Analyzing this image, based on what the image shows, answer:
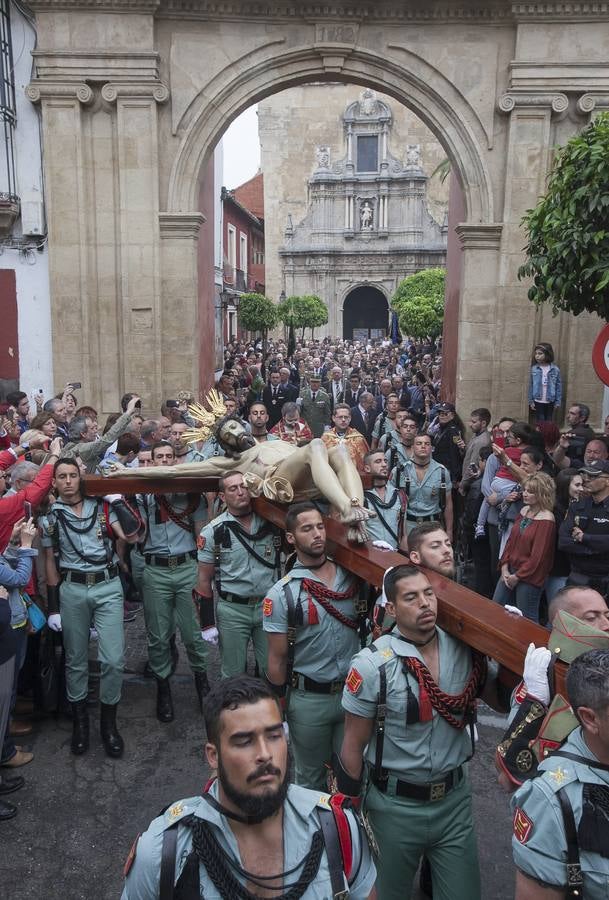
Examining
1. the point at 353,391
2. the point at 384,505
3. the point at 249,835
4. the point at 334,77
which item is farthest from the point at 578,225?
the point at 353,391

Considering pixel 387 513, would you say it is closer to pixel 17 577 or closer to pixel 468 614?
pixel 17 577

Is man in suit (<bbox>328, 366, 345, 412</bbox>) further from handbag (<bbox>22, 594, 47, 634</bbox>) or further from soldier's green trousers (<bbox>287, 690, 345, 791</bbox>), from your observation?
soldier's green trousers (<bbox>287, 690, 345, 791</bbox>)

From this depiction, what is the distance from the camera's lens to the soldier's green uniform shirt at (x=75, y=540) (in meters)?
5.20

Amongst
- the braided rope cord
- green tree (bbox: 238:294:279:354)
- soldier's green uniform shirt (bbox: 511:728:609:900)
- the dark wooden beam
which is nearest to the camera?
the braided rope cord

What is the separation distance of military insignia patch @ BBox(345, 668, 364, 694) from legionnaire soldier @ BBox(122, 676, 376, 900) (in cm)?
77

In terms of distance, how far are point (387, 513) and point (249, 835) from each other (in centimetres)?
375

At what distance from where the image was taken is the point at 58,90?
1080 centimetres

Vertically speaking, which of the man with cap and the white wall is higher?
the white wall

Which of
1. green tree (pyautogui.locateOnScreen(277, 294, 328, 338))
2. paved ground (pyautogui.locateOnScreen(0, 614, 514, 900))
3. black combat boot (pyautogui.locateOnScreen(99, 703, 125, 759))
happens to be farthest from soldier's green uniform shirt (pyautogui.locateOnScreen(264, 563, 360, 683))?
green tree (pyautogui.locateOnScreen(277, 294, 328, 338))

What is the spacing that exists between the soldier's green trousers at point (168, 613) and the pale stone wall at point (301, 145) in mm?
44850

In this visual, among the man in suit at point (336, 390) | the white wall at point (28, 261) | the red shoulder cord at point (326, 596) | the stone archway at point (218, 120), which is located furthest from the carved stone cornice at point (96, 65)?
the red shoulder cord at point (326, 596)

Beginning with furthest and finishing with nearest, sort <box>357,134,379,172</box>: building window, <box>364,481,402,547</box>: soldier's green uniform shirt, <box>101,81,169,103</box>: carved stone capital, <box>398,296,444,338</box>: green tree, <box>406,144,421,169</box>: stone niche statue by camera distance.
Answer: <box>357,134,379,172</box>: building window, <box>406,144,421,169</box>: stone niche statue, <box>398,296,444,338</box>: green tree, <box>101,81,169,103</box>: carved stone capital, <box>364,481,402,547</box>: soldier's green uniform shirt

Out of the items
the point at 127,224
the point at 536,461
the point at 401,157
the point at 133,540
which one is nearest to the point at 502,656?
the point at 133,540

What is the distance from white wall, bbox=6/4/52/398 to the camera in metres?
11.0
